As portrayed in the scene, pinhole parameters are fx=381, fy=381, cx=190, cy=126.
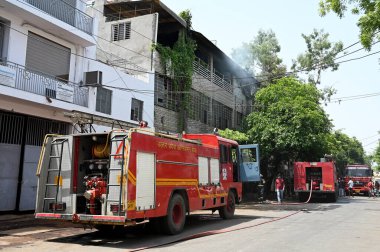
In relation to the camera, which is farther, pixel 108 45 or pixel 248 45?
pixel 248 45

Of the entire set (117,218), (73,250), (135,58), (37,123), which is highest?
(135,58)

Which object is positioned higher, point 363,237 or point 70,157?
point 70,157

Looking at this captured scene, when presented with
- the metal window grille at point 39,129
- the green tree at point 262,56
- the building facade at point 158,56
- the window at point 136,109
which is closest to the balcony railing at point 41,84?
the metal window grille at point 39,129

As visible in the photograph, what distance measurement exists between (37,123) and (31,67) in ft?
7.00

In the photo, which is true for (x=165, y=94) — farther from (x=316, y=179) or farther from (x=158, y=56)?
(x=316, y=179)

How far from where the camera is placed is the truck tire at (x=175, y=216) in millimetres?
9750

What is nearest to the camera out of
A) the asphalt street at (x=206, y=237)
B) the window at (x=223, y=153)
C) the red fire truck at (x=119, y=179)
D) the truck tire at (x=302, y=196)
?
the asphalt street at (x=206, y=237)

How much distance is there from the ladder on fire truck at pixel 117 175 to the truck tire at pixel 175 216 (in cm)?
186

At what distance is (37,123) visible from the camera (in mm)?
14648

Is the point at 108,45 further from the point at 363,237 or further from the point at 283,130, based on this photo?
the point at 363,237

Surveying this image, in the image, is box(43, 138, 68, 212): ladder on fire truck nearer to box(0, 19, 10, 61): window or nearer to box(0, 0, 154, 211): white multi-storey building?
box(0, 0, 154, 211): white multi-storey building

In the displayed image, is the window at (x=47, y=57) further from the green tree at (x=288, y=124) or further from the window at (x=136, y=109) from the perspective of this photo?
the green tree at (x=288, y=124)

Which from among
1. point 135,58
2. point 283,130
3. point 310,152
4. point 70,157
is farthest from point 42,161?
point 310,152

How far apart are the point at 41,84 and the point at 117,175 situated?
754 centimetres
